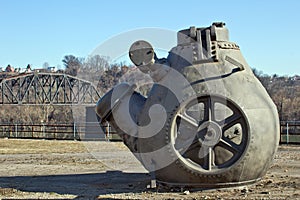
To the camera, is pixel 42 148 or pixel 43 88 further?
pixel 43 88

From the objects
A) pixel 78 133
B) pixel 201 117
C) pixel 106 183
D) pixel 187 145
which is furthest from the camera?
pixel 78 133

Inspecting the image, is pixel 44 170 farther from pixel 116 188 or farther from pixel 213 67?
pixel 213 67

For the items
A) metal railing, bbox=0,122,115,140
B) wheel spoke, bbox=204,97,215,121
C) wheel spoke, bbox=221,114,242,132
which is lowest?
metal railing, bbox=0,122,115,140

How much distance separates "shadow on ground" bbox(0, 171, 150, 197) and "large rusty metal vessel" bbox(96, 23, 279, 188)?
125 cm

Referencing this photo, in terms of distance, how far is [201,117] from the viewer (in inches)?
414

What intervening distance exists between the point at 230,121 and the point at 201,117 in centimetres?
57

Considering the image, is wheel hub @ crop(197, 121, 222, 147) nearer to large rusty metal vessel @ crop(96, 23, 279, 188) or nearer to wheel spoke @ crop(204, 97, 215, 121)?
large rusty metal vessel @ crop(96, 23, 279, 188)

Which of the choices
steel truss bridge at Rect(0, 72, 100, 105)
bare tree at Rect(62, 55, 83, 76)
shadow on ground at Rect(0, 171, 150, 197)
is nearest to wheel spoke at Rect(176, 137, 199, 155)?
shadow on ground at Rect(0, 171, 150, 197)

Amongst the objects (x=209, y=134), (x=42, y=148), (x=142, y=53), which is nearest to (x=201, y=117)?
(x=209, y=134)

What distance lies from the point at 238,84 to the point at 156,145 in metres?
2.04

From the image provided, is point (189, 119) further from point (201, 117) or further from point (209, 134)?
point (209, 134)

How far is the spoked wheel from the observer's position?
10309mm

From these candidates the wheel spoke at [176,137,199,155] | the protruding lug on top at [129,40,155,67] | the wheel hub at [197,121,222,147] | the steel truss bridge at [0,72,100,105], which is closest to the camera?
the wheel hub at [197,121,222,147]

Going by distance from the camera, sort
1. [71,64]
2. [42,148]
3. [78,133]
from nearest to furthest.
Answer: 1. [42,148]
2. [78,133]
3. [71,64]
